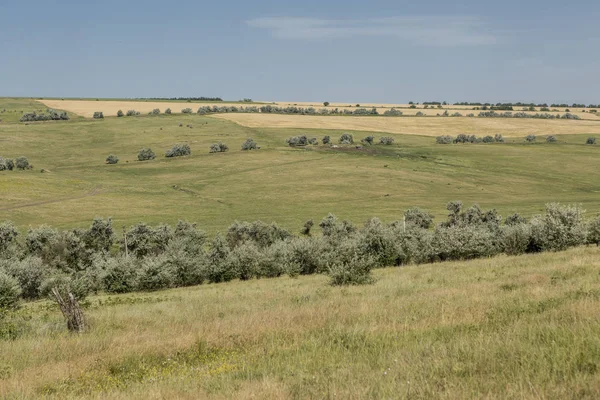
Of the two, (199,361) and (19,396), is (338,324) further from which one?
(19,396)

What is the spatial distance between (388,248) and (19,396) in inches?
1382

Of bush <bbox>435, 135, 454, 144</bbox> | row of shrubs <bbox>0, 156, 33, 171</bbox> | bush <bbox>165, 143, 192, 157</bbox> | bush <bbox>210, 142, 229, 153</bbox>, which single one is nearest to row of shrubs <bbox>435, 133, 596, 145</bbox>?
bush <bbox>435, 135, 454, 144</bbox>

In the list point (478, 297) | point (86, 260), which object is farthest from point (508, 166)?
point (478, 297)

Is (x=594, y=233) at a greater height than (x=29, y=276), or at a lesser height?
greater

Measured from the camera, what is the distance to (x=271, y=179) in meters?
134

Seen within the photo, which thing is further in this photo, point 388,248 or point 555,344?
point 388,248

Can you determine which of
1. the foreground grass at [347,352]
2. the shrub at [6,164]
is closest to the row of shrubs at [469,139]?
the shrub at [6,164]

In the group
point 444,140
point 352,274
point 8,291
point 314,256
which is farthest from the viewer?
point 444,140

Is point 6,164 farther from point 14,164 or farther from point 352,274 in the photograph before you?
point 352,274

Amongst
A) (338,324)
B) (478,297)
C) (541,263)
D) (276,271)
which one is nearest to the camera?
(338,324)

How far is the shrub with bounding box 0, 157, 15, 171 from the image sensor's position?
138 meters

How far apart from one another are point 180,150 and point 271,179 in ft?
150

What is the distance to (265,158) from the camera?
6083 inches

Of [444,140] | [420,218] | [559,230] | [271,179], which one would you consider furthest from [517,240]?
[444,140]
